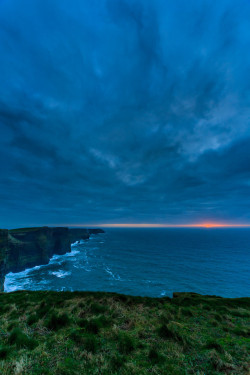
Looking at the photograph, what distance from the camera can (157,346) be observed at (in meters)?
6.52

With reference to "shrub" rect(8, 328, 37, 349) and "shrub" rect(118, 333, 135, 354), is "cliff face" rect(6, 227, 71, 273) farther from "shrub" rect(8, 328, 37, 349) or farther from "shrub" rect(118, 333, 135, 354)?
"shrub" rect(118, 333, 135, 354)

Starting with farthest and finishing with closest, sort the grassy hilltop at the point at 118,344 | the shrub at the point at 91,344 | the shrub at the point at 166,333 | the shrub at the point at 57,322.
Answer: the shrub at the point at 57,322 < the shrub at the point at 166,333 < the shrub at the point at 91,344 < the grassy hilltop at the point at 118,344

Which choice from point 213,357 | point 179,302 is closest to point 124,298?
point 179,302

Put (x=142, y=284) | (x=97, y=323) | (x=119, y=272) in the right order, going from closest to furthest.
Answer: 1. (x=97, y=323)
2. (x=142, y=284)
3. (x=119, y=272)

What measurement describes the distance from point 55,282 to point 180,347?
60236 mm

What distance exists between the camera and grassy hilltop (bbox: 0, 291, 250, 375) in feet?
16.8

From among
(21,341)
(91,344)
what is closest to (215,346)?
(91,344)

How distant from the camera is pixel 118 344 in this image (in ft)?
21.4

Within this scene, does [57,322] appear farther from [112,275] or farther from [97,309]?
[112,275]

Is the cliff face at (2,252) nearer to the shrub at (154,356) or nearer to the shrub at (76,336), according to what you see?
the shrub at (76,336)

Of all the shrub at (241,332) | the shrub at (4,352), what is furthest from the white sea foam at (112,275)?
the shrub at (4,352)

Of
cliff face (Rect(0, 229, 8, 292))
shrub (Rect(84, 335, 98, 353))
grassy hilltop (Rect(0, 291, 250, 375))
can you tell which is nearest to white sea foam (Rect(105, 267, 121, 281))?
cliff face (Rect(0, 229, 8, 292))

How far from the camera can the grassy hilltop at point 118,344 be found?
5109 mm

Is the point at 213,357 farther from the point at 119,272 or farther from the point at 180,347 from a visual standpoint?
the point at 119,272
